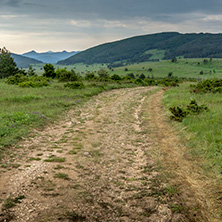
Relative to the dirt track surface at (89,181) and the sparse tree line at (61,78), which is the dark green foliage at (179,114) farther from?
the sparse tree line at (61,78)

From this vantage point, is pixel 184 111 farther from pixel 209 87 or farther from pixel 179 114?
pixel 209 87

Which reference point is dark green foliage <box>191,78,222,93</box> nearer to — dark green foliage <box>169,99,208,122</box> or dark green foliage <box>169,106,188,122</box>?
dark green foliage <box>169,99,208,122</box>

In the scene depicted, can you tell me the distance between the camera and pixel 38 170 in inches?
246

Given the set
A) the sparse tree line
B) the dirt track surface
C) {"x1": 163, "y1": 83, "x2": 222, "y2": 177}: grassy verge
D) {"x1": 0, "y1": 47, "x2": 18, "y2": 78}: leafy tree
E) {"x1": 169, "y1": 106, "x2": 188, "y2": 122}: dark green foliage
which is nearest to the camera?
the dirt track surface

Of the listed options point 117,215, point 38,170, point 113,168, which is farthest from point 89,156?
point 117,215

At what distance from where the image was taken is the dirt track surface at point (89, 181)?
4.47m

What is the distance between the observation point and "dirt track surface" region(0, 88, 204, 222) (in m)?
4.47

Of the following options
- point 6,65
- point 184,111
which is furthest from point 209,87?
point 6,65

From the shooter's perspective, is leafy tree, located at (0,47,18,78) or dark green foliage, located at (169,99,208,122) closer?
dark green foliage, located at (169,99,208,122)

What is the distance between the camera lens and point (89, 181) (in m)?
5.86

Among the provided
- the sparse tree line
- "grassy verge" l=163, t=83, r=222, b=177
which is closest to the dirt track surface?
"grassy verge" l=163, t=83, r=222, b=177

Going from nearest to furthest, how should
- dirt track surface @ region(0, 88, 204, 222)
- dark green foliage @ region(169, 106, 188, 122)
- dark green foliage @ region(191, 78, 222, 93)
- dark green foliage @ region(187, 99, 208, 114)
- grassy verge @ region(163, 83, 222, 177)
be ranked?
dirt track surface @ region(0, 88, 204, 222) → grassy verge @ region(163, 83, 222, 177) → dark green foliage @ region(169, 106, 188, 122) → dark green foliage @ region(187, 99, 208, 114) → dark green foliage @ region(191, 78, 222, 93)

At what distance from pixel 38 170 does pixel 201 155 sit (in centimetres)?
543

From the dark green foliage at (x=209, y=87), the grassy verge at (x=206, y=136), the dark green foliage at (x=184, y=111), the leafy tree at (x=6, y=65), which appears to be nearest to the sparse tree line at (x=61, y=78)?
the leafy tree at (x=6, y=65)
